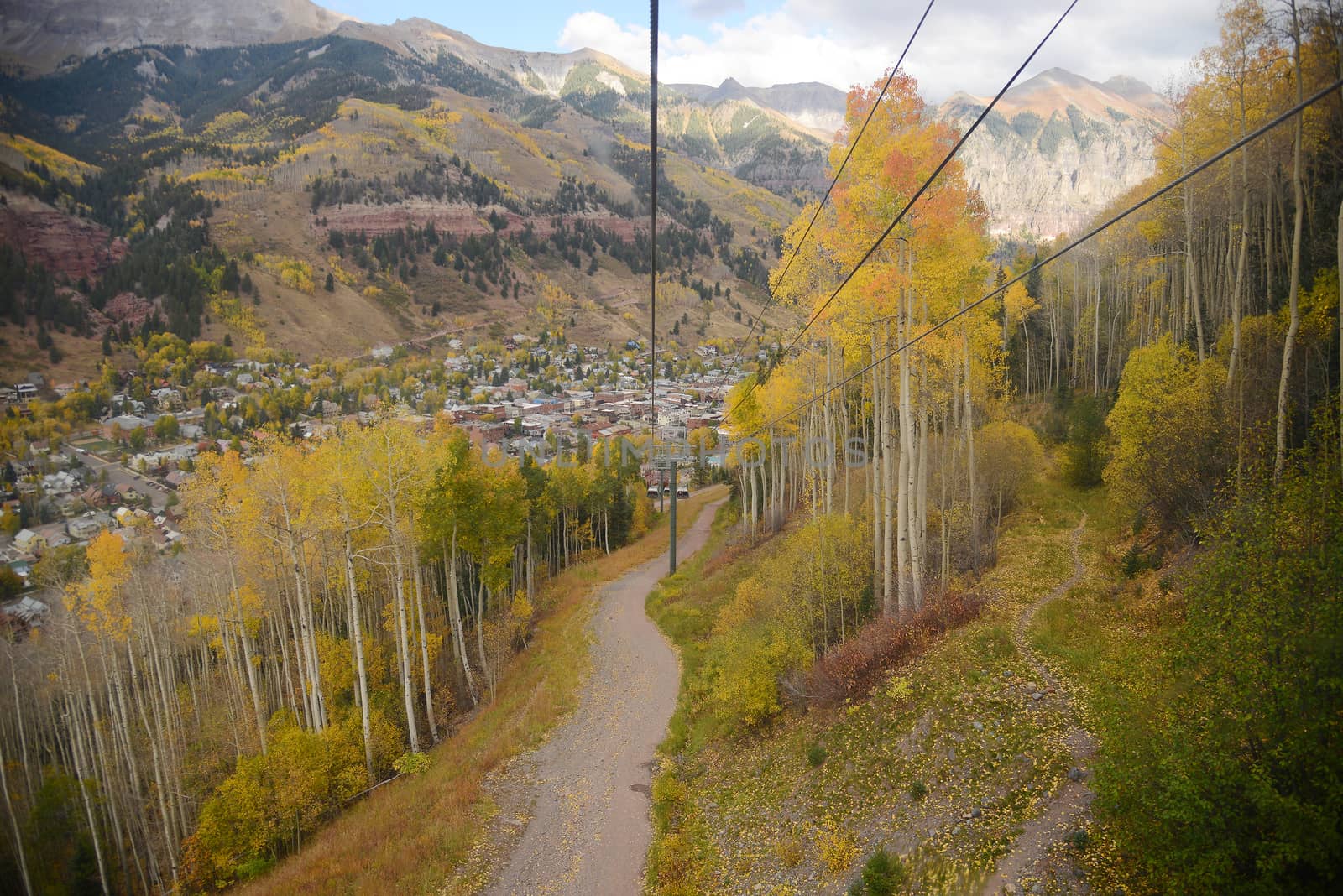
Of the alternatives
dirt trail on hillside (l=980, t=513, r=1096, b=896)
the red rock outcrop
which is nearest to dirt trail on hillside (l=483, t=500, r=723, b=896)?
dirt trail on hillside (l=980, t=513, r=1096, b=896)

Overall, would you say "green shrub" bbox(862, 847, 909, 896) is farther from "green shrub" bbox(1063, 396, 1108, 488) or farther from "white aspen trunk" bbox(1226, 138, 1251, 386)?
"green shrub" bbox(1063, 396, 1108, 488)

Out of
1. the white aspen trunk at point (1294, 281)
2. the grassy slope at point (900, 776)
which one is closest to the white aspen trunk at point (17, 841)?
the grassy slope at point (900, 776)

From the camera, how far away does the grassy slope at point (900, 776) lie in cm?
840

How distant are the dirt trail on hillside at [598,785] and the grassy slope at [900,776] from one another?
2.18ft

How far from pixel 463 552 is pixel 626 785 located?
71.8 feet

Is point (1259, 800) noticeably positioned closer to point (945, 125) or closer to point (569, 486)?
point (945, 125)

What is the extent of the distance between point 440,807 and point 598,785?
355cm

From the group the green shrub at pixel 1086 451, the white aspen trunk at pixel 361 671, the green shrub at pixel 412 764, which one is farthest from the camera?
the green shrub at pixel 1086 451

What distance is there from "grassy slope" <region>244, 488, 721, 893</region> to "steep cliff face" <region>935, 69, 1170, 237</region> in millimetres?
19642

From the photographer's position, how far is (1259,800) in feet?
15.0

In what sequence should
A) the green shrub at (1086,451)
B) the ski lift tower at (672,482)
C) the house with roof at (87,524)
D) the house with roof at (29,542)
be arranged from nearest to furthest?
the green shrub at (1086,451) → the ski lift tower at (672,482) → the house with roof at (29,542) → the house with roof at (87,524)

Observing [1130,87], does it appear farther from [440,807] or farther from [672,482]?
[672,482]

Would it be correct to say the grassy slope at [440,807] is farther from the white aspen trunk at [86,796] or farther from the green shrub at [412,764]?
the white aspen trunk at [86,796]

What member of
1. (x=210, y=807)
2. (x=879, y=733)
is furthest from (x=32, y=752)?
(x=879, y=733)
